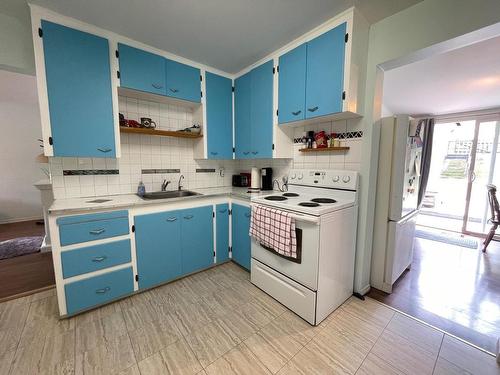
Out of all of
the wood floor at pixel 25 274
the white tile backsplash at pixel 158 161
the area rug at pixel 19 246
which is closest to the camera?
the white tile backsplash at pixel 158 161

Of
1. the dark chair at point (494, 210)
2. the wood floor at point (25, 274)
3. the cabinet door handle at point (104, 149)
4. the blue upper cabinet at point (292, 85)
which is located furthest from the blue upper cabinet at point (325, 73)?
the dark chair at point (494, 210)

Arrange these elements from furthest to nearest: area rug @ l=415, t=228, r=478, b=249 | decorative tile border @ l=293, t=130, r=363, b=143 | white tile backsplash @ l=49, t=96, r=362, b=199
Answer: area rug @ l=415, t=228, r=478, b=249
white tile backsplash @ l=49, t=96, r=362, b=199
decorative tile border @ l=293, t=130, r=363, b=143

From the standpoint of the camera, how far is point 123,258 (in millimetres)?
1868

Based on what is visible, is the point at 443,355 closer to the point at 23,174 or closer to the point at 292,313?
the point at 292,313

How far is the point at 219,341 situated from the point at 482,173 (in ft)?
17.5

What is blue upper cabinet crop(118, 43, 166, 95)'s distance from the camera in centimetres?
196

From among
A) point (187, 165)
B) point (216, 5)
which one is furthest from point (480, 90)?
point (187, 165)

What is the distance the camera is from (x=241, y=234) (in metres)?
2.40

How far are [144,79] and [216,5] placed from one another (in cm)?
101

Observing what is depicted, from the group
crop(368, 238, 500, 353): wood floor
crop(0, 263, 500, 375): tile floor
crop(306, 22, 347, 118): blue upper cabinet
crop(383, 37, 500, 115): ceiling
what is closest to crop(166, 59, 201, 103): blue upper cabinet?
crop(306, 22, 347, 118): blue upper cabinet

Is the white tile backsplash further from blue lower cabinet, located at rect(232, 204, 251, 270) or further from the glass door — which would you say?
the glass door

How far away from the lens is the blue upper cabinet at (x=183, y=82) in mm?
2246

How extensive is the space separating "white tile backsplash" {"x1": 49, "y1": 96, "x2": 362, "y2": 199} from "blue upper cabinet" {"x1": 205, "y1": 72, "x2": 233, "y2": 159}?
315mm

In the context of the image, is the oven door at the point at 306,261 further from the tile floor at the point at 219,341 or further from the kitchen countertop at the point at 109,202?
the kitchen countertop at the point at 109,202
